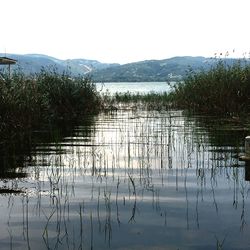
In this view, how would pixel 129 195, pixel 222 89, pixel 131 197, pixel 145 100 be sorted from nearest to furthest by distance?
pixel 131 197, pixel 129 195, pixel 222 89, pixel 145 100

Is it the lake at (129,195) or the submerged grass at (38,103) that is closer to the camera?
the lake at (129,195)

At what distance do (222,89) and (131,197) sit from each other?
53.4ft

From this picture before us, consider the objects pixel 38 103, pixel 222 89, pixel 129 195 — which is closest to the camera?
pixel 129 195

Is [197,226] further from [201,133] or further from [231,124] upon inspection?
[231,124]

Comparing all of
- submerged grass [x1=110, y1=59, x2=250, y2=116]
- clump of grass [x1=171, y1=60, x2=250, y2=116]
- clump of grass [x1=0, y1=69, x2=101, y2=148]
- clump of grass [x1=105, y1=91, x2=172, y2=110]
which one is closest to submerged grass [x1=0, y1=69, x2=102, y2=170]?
clump of grass [x1=0, y1=69, x2=101, y2=148]

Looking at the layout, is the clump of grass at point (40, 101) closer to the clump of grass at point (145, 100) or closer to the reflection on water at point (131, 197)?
the reflection on water at point (131, 197)

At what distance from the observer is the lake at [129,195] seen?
6.79 meters

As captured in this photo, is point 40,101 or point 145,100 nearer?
point 40,101

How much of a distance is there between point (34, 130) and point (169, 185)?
33.2ft

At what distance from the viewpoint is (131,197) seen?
9094 mm

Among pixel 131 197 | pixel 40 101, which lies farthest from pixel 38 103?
pixel 131 197

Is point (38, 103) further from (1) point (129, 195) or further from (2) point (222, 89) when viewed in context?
(1) point (129, 195)

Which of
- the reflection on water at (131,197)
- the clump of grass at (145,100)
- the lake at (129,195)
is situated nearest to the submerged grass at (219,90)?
the clump of grass at (145,100)

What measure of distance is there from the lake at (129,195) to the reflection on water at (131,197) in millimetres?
14
